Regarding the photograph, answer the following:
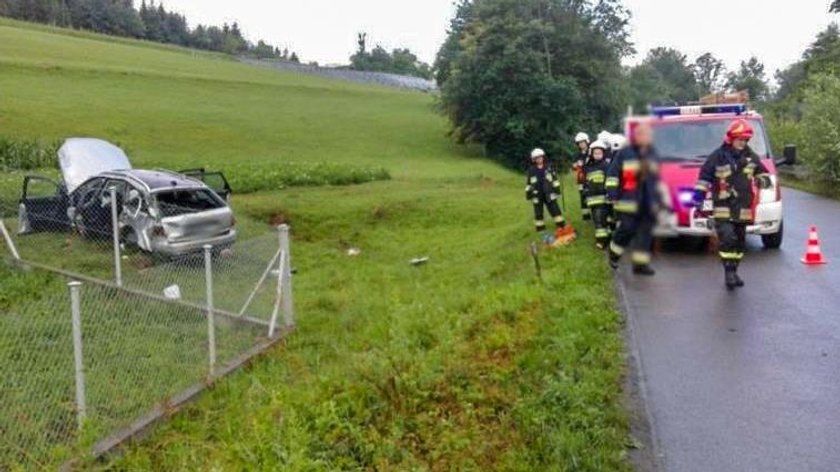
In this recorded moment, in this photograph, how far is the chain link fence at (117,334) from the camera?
21.0 feet

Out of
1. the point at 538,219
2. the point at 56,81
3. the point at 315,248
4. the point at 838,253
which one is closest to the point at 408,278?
the point at 538,219

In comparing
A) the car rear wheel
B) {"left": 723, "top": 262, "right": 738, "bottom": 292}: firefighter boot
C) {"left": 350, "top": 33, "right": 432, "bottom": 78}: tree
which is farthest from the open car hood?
{"left": 350, "top": 33, "right": 432, "bottom": 78}: tree

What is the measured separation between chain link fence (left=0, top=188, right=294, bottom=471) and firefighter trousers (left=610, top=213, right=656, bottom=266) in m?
5.95

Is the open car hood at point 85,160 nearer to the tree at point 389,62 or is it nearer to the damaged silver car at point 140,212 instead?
the damaged silver car at point 140,212

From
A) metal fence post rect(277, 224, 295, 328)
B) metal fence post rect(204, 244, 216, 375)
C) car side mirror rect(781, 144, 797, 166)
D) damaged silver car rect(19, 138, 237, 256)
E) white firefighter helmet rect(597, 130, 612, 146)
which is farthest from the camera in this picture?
damaged silver car rect(19, 138, 237, 256)

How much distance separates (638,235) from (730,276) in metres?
9.69

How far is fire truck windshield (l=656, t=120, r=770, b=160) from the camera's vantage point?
0.80 meters

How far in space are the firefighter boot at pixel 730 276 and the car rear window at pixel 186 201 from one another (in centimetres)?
887

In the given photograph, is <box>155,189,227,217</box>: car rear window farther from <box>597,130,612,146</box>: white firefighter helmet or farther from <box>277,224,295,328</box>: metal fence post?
<box>597,130,612,146</box>: white firefighter helmet

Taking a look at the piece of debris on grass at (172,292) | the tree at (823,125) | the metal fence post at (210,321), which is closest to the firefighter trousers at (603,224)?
the metal fence post at (210,321)

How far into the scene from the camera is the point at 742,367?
22.7 ft

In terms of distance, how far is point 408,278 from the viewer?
554 inches

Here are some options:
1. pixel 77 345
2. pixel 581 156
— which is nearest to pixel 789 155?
pixel 581 156

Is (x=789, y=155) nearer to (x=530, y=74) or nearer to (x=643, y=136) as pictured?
(x=530, y=74)
